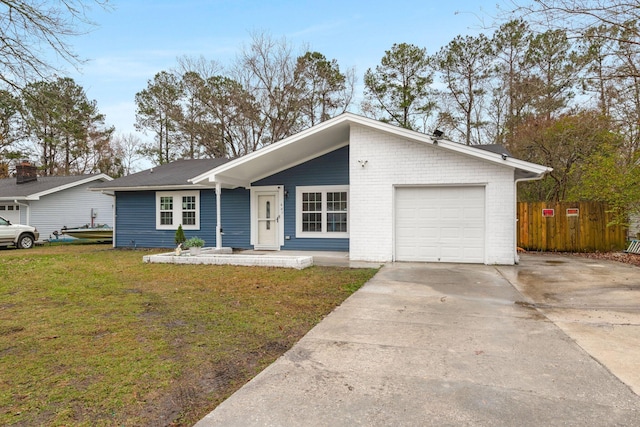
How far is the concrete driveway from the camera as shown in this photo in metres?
2.43

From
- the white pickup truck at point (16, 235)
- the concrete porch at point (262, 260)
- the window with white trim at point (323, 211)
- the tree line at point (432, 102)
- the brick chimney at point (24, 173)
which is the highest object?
the tree line at point (432, 102)

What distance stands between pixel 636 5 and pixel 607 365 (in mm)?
7628

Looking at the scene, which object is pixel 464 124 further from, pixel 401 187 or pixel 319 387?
pixel 319 387

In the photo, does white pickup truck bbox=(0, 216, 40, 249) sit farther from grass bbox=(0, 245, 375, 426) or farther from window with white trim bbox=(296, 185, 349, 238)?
window with white trim bbox=(296, 185, 349, 238)

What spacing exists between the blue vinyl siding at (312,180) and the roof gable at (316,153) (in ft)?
0.65

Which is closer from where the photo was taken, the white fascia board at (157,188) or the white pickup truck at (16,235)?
the white fascia board at (157,188)

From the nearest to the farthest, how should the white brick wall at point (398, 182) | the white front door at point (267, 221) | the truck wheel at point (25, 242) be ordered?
the white brick wall at point (398, 182) < the white front door at point (267, 221) < the truck wheel at point (25, 242)

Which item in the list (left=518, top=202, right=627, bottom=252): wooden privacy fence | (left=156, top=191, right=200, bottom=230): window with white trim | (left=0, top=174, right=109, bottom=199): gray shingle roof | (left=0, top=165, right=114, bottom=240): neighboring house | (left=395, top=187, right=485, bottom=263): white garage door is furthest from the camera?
(left=0, top=165, right=114, bottom=240): neighboring house

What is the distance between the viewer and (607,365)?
10.5ft

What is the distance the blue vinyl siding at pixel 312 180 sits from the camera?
1161 centimetres

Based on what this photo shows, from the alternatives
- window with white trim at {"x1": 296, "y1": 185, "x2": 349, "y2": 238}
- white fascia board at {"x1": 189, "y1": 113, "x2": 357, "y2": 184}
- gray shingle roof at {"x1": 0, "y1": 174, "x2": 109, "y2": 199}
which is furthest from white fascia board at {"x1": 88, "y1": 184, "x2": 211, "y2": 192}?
gray shingle roof at {"x1": 0, "y1": 174, "x2": 109, "y2": 199}

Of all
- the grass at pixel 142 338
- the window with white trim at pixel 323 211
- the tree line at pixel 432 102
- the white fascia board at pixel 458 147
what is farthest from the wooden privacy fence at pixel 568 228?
the grass at pixel 142 338

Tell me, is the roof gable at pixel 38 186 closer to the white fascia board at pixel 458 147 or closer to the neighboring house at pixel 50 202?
the neighboring house at pixel 50 202

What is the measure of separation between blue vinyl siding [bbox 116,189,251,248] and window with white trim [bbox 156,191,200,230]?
6.5 inches
